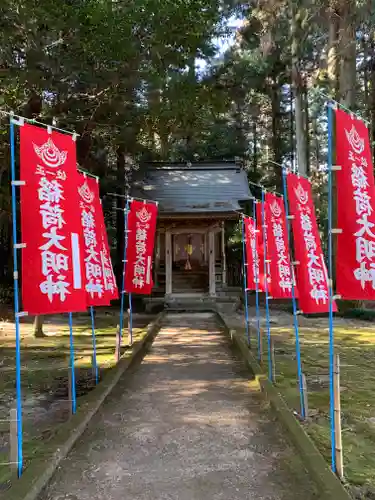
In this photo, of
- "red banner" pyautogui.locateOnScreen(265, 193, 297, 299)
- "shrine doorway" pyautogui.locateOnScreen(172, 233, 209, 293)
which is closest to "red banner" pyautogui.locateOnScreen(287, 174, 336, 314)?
"red banner" pyautogui.locateOnScreen(265, 193, 297, 299)

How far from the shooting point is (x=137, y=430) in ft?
14.5

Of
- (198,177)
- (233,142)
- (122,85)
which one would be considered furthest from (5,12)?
(233,142)

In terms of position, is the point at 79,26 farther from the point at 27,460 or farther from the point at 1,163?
the point at 27,460

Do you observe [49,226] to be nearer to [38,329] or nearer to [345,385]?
[345,385]

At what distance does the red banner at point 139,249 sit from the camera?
359 inches

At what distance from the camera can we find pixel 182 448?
3.93 metres

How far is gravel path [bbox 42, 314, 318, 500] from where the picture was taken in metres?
3.17

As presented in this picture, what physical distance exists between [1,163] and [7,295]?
619 centimetres

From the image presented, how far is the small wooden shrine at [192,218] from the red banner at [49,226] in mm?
10376

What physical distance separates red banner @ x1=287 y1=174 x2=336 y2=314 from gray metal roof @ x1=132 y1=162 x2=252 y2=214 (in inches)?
373

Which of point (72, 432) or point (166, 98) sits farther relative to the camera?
point (166, 98)

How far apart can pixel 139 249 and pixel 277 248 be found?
331cm

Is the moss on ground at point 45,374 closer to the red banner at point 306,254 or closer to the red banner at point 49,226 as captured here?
the red banner at point 49,226

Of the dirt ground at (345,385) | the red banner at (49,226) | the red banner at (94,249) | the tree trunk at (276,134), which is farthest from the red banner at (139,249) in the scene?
the tree trunk at (276,134)
